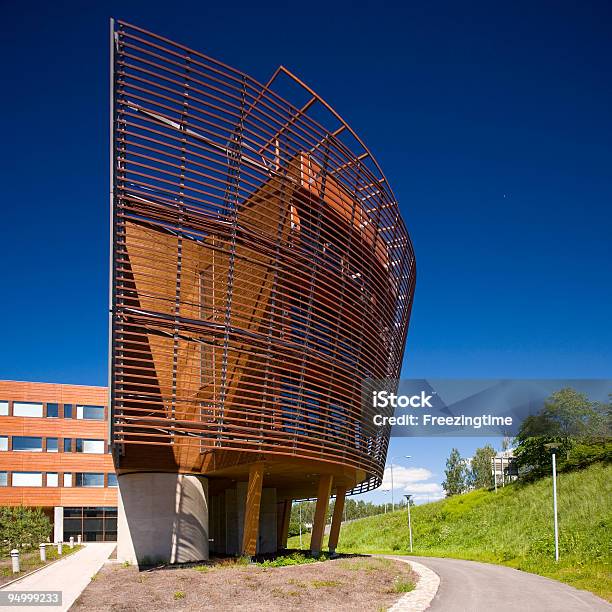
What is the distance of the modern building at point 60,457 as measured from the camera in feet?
169

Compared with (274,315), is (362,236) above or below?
above

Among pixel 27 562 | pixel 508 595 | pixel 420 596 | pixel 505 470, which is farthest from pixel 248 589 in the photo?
pixel 505 470

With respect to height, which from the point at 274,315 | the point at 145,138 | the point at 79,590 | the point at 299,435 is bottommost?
the point at 79,590

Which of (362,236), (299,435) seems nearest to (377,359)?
(362,236)

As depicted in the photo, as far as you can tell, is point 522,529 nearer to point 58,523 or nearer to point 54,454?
point 58,523

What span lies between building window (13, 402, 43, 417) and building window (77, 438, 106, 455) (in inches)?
151

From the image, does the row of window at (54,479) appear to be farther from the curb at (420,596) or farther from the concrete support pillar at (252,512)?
the curb at (420,596)

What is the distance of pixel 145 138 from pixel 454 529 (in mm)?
43615

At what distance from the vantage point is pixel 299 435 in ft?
85.7

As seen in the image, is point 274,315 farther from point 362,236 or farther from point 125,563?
point 125,563

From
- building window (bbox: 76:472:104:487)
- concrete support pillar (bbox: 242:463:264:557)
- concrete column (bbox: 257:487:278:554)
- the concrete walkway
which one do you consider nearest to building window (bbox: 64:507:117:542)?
building window (bbox: 76:472:104:487)

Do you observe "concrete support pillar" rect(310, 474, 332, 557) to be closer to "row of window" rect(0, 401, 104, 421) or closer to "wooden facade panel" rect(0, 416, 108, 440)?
"wooden facade panel" rect(0, 416, 108, 440)

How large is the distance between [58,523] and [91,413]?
8680mm

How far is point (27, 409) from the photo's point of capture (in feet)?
172
